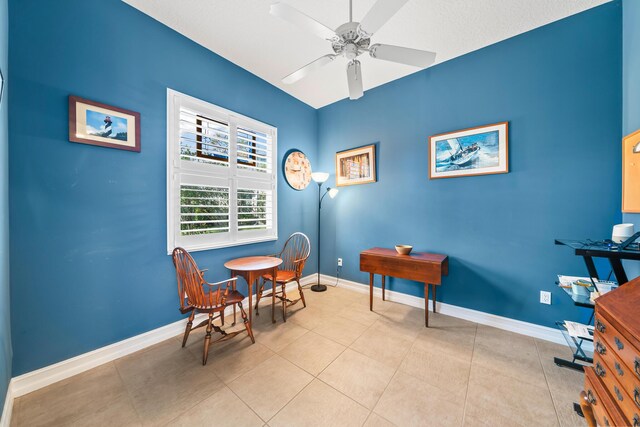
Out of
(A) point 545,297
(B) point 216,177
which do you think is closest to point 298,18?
(B) point 216,177

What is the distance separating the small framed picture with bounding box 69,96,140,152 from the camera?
1622 millimetres

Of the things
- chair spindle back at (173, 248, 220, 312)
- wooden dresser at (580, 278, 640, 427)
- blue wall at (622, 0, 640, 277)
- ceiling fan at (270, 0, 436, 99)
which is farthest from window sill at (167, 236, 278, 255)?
blue wall at (622, 0, 640, 277)

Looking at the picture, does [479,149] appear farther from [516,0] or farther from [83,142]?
[83,142]

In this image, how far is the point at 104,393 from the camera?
4.72 ft

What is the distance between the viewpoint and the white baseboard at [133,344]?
56.6 inches

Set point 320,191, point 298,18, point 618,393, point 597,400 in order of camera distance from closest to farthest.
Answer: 1. point 618,393
2. point 597,400
3. point 298,18
4. point 320,191

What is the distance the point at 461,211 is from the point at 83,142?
140 inches

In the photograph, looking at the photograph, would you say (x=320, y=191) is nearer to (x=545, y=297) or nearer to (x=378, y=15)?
(x=378, y=15)

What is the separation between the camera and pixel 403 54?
1605 mm

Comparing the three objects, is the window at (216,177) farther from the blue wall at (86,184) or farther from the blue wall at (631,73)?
the blue wall at (631,73)

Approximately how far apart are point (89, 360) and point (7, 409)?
1.40 ft

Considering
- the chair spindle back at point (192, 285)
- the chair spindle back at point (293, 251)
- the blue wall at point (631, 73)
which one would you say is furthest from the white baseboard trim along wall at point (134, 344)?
the blue wall at point (631, 73)

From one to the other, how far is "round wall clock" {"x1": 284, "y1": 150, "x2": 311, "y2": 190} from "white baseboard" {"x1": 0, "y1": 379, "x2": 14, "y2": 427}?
2883mm

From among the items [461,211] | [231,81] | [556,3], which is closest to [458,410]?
[461,211]
